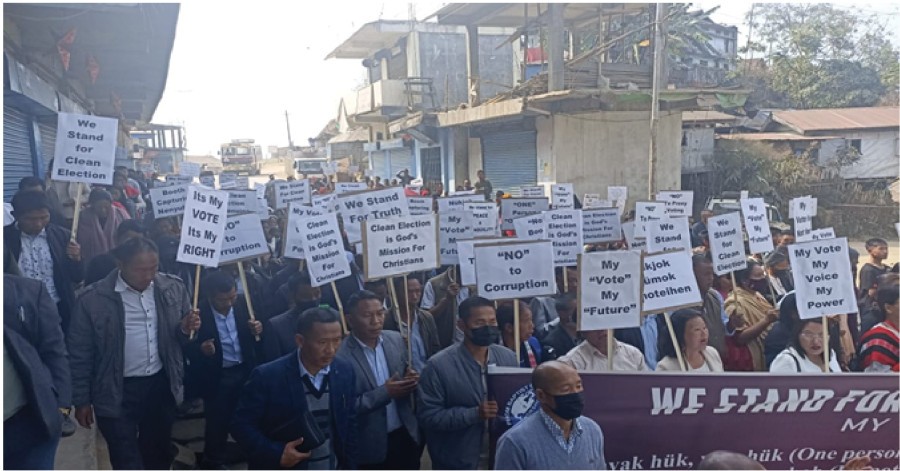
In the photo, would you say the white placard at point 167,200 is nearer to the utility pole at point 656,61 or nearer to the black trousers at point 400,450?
the black trousers at point 400,450

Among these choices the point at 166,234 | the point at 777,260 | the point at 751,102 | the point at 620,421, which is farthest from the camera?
the point at 751,102

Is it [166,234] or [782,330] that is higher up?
[166,234]

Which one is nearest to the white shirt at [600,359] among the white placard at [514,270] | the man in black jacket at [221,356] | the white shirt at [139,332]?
the white placard at [514,270]

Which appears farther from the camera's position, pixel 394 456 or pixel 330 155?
pixel 330 155

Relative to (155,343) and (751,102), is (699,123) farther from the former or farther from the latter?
(155,343)

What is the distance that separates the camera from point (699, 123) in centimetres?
2395

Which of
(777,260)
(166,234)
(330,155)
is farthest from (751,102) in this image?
(166,234)

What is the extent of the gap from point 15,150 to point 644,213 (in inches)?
325

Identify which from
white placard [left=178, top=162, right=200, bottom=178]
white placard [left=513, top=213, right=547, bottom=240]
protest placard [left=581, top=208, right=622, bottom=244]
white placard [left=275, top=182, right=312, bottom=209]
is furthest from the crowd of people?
white placard [left=178, top=162, right=200, bottom=178]

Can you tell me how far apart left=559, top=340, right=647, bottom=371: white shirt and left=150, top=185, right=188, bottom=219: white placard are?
19.3ft

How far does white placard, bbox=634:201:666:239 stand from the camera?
25.0 ft

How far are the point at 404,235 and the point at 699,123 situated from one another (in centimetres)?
2103

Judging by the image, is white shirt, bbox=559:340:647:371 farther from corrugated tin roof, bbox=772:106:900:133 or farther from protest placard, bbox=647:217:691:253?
corrugated tin roof, bbox=772:106:900:133

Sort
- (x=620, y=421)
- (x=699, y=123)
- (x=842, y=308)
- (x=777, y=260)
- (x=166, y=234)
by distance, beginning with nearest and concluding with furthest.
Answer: (x=620, y=421) < (x=842, y=308) < (x=777, y=260) < (x=166, y=234) < (x=699, y=123)
